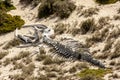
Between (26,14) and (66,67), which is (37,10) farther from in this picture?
(66,67)

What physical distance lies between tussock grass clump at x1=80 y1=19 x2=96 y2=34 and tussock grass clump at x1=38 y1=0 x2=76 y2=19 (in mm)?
3277

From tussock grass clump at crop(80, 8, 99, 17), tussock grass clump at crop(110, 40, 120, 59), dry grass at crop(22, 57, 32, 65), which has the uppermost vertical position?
tussock grass clump at crop(80, 8, 99, 17)

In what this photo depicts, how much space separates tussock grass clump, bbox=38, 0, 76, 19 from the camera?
3158 cm

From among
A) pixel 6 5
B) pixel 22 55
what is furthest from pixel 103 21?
pixel 6 5

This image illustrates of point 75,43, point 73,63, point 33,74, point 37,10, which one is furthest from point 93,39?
point 37,10

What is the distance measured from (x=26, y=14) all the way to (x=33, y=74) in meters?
13.0

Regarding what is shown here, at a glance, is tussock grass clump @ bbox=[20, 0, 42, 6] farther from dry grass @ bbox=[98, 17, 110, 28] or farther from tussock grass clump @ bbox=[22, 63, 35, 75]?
tussock grass clump @ bbox=[22, 63, 35, 75]

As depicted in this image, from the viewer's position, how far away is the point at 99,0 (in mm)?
31609

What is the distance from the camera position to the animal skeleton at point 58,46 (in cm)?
2364

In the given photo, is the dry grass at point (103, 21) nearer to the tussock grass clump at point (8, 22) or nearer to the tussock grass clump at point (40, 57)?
the tussock grass clump at point (40, 57)

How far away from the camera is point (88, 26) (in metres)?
28.1

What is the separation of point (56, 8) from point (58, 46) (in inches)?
263

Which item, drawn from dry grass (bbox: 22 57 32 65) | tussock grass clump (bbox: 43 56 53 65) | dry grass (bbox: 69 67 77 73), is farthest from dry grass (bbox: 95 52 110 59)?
dry grass (bbox: 22 57 32 65)


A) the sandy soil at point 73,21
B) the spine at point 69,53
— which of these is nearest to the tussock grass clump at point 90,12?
the sandy soil at point 73,21
